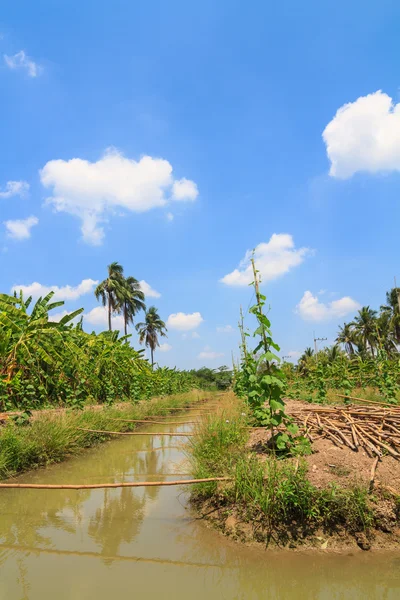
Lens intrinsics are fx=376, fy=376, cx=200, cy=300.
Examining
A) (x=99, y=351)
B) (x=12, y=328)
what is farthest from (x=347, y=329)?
(x=12, y=328)

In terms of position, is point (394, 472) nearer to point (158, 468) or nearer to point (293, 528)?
point (293, 528)

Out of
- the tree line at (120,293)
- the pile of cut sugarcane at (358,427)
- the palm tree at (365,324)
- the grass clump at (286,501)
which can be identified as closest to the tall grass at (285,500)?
the grass clump at (286,501)

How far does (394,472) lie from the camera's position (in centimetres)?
431

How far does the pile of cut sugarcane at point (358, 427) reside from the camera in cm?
486

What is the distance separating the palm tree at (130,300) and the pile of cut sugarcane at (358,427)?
27798 millimetres

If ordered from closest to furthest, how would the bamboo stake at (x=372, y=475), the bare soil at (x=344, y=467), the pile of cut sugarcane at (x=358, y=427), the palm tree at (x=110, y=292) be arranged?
the bamboo stake at (x=372, y=475) → the bare soil at (x=344, y=467) → the pile of cut sugarcane at (x=358, y=427) → the palm tree at (x=110, y=292)

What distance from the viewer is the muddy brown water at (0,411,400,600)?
3135 millimetres

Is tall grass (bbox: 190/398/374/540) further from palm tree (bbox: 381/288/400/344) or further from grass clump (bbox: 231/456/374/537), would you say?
palm tree (bbox: 381/288/400/344)

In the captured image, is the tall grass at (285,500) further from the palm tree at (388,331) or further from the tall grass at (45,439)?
the palm tree at (388,331)

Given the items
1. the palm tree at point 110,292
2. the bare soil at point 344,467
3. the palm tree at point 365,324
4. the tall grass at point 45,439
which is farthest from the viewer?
the palm tree at point 365,324

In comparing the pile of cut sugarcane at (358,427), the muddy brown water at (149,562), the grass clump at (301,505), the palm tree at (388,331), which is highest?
the palm tree at (388,331)

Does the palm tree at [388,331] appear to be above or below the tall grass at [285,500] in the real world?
above

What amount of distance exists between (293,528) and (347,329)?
172 feet

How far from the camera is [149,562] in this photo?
11.9 feet
